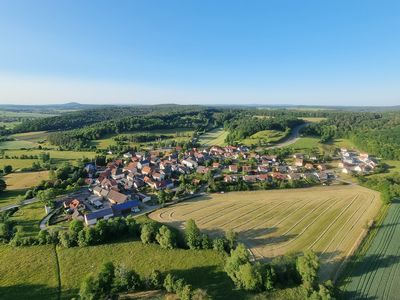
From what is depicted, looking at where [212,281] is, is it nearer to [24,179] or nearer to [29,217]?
[29,217]

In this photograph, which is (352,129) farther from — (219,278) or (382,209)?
(219,278)

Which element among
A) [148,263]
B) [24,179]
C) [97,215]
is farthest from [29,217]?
[148,263]

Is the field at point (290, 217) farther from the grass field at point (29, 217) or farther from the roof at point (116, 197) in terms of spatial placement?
the grass field at point (29, 217)

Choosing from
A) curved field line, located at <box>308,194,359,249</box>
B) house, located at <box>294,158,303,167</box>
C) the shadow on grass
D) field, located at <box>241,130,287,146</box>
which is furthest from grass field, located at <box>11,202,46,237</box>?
field, located at <box>241,130,287,146</box>

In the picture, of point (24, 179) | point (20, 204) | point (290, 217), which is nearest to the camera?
point (290, 217)

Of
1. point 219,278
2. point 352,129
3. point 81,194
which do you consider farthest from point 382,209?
point 352,129

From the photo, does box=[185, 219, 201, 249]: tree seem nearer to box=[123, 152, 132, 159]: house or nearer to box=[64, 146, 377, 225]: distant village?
box=[64, 146, 377, 225]: distant village
